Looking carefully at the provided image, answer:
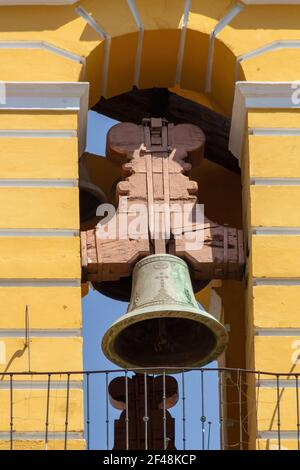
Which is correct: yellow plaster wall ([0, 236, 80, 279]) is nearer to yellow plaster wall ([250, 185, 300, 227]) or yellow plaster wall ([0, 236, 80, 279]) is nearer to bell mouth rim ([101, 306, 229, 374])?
bell mouth rim ([101, 306, 229, 374])

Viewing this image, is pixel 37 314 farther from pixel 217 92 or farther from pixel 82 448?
pixel 217 92

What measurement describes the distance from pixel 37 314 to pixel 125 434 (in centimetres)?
102

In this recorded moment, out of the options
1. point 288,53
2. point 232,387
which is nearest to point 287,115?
point 288,53

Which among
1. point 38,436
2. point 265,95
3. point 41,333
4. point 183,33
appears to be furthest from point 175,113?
point 38,436

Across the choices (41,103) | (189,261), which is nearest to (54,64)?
(41,103)

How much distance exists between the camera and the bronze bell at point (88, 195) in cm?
2200

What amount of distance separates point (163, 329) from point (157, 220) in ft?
2.45

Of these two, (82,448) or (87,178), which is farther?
(87,178)

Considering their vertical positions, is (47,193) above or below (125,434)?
above

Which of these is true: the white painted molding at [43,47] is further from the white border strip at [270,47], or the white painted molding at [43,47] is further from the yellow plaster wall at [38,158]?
the white border strip at [270,47]

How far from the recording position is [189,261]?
2095 cm

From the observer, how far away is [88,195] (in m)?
22.0

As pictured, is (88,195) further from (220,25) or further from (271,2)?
(271,2)

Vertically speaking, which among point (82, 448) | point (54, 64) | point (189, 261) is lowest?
point (82, 448)
